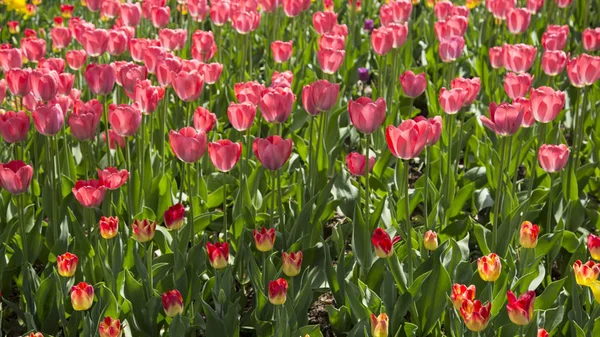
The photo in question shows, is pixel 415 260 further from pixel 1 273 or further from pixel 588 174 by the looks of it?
pixel 1 273

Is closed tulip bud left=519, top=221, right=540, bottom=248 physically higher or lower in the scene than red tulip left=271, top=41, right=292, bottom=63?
lower

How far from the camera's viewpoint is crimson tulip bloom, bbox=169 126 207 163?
2.38 m

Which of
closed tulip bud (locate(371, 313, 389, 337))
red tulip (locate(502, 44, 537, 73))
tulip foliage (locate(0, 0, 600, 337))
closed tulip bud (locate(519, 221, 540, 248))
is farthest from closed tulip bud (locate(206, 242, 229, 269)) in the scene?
red tulip (locate(502, 44, 537, 73))

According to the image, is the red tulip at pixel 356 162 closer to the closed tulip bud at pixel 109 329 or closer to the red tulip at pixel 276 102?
the red tulip at pixel 276 102

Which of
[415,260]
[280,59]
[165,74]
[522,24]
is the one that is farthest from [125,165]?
[522,24]

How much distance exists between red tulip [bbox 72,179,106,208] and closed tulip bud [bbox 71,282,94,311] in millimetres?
330

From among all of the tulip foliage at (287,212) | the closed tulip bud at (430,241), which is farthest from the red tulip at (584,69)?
the closed tulip bud at (430,241)

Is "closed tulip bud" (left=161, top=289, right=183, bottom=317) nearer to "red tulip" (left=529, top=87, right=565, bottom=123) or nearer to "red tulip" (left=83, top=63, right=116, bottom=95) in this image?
"red tulip" (left=83, top=63, right=116, bottom=95)

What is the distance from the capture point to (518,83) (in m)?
2.90

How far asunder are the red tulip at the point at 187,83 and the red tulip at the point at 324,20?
139cm

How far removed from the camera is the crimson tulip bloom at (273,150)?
2.41 meters

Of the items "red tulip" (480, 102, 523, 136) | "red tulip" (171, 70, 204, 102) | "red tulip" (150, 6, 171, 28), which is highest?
"red tulip" (480, 102, 523, 136)

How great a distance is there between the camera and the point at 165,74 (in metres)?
2.94

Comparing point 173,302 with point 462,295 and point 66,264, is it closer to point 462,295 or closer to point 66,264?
point 66,264
